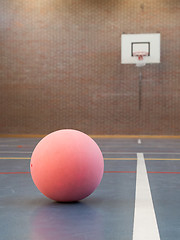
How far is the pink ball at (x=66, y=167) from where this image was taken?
4.11 metres

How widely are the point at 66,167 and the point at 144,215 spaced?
0.96 metres

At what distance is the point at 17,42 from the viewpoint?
18.2m

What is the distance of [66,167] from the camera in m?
4.12

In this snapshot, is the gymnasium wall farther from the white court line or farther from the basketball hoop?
the white court line

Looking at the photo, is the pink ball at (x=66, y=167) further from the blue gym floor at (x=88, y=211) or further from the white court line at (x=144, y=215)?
the white court line at (x=144, y=215)

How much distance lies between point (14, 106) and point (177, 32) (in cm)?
827

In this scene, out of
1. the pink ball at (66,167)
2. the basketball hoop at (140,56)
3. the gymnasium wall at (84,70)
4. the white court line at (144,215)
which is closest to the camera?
the white court line at (144,215)

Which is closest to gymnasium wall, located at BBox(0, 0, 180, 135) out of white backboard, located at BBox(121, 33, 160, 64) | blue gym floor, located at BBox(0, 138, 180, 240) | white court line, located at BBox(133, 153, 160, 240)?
white backboard, located at BBox(121, 33, 160, 64)

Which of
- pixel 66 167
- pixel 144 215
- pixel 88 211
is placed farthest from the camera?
pixel 66 167

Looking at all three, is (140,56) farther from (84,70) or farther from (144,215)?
(144,215)

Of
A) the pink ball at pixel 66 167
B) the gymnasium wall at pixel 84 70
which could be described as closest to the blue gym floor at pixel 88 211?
the pink ball at pixel 66 167

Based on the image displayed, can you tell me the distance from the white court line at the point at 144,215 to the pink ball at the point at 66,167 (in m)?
0.60

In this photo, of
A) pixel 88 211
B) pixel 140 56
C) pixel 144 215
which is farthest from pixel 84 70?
pixel 144 215

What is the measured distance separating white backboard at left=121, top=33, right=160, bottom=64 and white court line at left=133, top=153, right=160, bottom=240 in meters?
11.9
